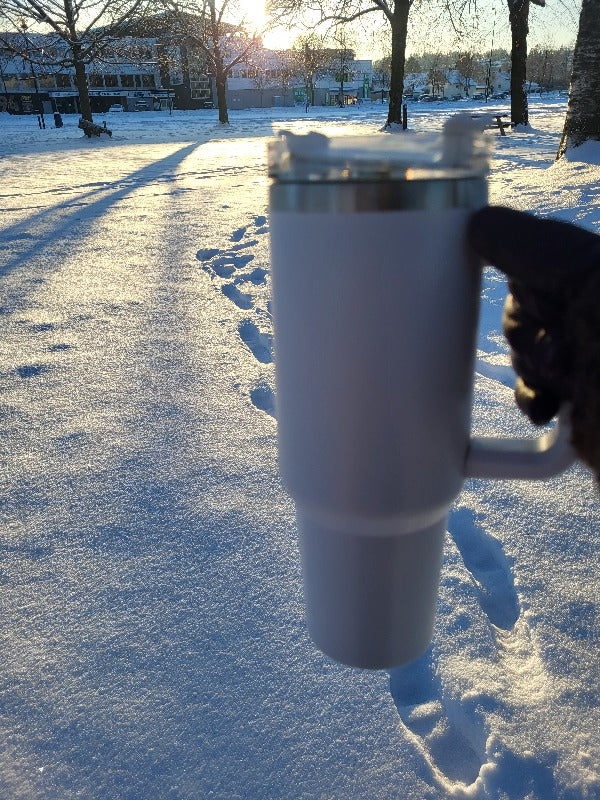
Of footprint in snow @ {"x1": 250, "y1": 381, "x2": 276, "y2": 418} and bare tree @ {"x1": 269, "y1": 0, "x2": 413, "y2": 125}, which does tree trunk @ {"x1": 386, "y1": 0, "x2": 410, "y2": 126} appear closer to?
bare tree @ {"x1": 269, "y1": 0, "x2": 413, "y2": 125}

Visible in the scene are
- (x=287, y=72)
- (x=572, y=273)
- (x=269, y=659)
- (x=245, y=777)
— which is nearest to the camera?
(x=572, y=273)

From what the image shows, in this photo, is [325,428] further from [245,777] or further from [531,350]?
[245,777]

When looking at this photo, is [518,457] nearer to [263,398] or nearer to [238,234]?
[263,398]

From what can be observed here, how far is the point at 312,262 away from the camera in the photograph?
0.45m

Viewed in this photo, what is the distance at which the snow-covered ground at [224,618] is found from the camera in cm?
77

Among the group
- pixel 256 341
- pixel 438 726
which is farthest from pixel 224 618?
pixel 256 341

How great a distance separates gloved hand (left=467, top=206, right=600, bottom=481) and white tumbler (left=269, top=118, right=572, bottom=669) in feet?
0.12

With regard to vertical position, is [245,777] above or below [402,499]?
below

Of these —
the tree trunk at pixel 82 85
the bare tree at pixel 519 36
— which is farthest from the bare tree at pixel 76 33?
the bare tree at pixel 519 36

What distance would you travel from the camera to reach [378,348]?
0.45 m

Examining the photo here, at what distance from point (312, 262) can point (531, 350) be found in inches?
8.5

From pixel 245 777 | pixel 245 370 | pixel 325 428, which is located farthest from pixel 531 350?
pixel 245 370

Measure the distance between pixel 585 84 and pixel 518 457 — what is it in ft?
20.5

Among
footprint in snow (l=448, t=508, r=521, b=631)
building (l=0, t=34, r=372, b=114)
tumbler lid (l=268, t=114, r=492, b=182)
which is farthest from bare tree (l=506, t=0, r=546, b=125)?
building (l=0, t=34, r=372, b=114)
